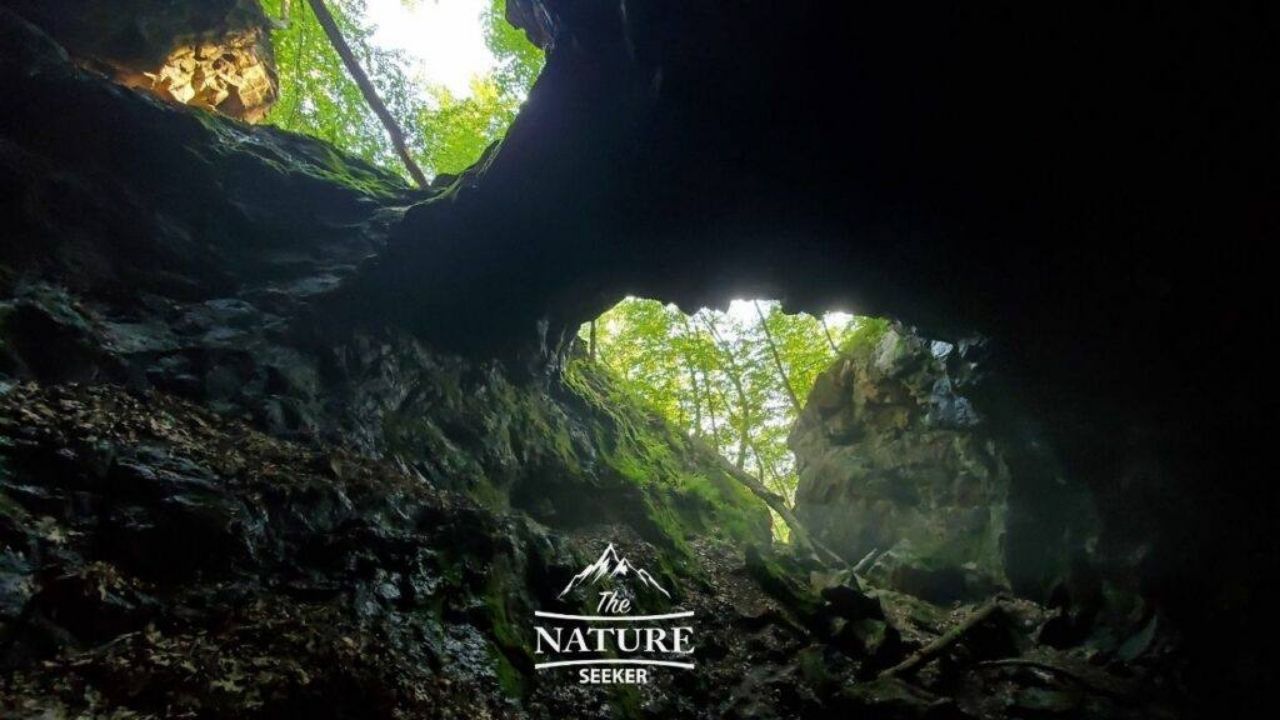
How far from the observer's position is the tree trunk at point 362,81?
12.0 meters

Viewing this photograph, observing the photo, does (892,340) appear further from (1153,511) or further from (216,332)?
(216,332)

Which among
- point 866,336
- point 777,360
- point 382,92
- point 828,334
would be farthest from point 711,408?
point 382,92

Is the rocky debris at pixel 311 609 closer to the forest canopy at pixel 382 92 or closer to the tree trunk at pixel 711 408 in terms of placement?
the forest canopy at pixel 382 92

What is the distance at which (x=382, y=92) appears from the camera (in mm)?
14961

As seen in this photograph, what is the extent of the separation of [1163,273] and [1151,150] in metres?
1.79

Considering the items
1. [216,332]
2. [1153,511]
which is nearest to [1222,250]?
[1153,511]

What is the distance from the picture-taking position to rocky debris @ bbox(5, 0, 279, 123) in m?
9.96

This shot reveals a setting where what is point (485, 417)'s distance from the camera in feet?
36.7

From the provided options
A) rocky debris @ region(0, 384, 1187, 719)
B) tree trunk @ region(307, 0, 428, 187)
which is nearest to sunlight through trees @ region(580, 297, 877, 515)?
tree trunk @ region(307, 0, 428, 187)

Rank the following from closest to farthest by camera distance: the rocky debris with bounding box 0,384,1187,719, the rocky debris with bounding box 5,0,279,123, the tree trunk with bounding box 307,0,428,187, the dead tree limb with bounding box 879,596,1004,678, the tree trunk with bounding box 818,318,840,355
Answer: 1. the rocky debris with bounding box 0,384,1187,719
2. the dead tree limb with bounding box 879,596,1004,678
3. the rocky debris with bounding box 5,0,279,123
4. the tree trunk with bounding box 307,0,428,187
5. the tree trunk with bounding box 818,318,840,355

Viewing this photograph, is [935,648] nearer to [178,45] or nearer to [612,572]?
[612,572]

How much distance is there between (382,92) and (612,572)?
13.3 metres

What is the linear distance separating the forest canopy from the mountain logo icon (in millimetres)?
12252

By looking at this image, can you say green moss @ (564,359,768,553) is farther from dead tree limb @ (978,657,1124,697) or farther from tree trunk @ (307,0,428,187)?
tree trunk @ (307,0,428,187)
